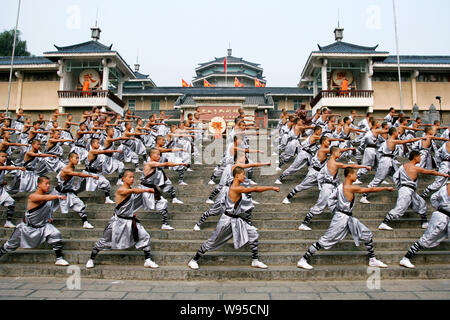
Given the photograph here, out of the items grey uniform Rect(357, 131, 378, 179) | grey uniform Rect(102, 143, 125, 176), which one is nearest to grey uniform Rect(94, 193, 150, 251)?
grey uniform Rect(102, 143, 125, 176)

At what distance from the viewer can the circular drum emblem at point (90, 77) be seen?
23891 mm

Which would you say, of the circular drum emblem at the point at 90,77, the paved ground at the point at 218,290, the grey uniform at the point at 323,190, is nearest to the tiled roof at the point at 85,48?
the circular drum emblem at the point at 90,77

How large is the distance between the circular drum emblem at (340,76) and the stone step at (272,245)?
20.2m

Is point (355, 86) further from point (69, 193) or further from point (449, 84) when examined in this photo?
point (69, 193)

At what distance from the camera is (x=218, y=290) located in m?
4.66

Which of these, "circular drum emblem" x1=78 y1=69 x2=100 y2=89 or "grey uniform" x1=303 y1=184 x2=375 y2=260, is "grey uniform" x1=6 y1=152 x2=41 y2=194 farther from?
"circular drum emblem" x1=78 y1=69 x2=100 y2=89

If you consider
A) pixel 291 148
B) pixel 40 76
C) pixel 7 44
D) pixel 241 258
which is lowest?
pixel 241 258

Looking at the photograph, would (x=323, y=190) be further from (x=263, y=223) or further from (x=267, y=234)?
(x=267, y=234)

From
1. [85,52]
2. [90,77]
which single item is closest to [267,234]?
[85,52]

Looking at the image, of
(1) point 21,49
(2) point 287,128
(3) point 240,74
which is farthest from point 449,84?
(1) point 21,49

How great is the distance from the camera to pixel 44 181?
17.8ft

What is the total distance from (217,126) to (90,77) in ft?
39.5
